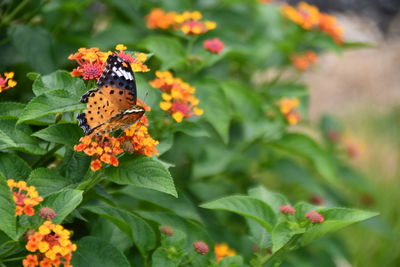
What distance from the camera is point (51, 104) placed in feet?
5.94

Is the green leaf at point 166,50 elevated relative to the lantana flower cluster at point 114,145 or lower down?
lower down

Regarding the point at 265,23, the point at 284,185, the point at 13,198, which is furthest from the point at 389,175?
the point at 13,198

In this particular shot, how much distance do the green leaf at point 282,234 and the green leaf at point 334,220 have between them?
0.04 metres

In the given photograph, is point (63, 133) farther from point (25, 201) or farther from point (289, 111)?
point (289, 111)

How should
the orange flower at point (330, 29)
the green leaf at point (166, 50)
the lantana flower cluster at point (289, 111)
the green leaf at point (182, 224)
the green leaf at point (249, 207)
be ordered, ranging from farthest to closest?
the orange flower at point (330, 29)
the lantana flower cluster at point (289, 111)
the green leaf at point (166, 50)
the green leaf at point (182, 224)
the green leaf at point (249, 207)

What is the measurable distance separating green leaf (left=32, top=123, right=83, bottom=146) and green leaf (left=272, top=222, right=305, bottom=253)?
64 cm

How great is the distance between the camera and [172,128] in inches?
88.7


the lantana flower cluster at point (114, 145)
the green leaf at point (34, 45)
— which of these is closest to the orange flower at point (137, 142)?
the lantana flower cluster at point (114, 145)

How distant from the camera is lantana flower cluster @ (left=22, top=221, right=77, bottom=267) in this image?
155 cm

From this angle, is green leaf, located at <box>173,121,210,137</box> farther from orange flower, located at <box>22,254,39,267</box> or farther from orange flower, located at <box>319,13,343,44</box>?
orange flower, located at <box>319,13,343,44</box>

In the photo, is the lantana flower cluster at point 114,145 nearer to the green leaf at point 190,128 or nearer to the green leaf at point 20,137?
the green leaf at point 20,137

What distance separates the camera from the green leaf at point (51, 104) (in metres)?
1.78

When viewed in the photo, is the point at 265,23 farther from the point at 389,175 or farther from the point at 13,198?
the point at 13,198

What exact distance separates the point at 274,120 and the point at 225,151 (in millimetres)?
283
